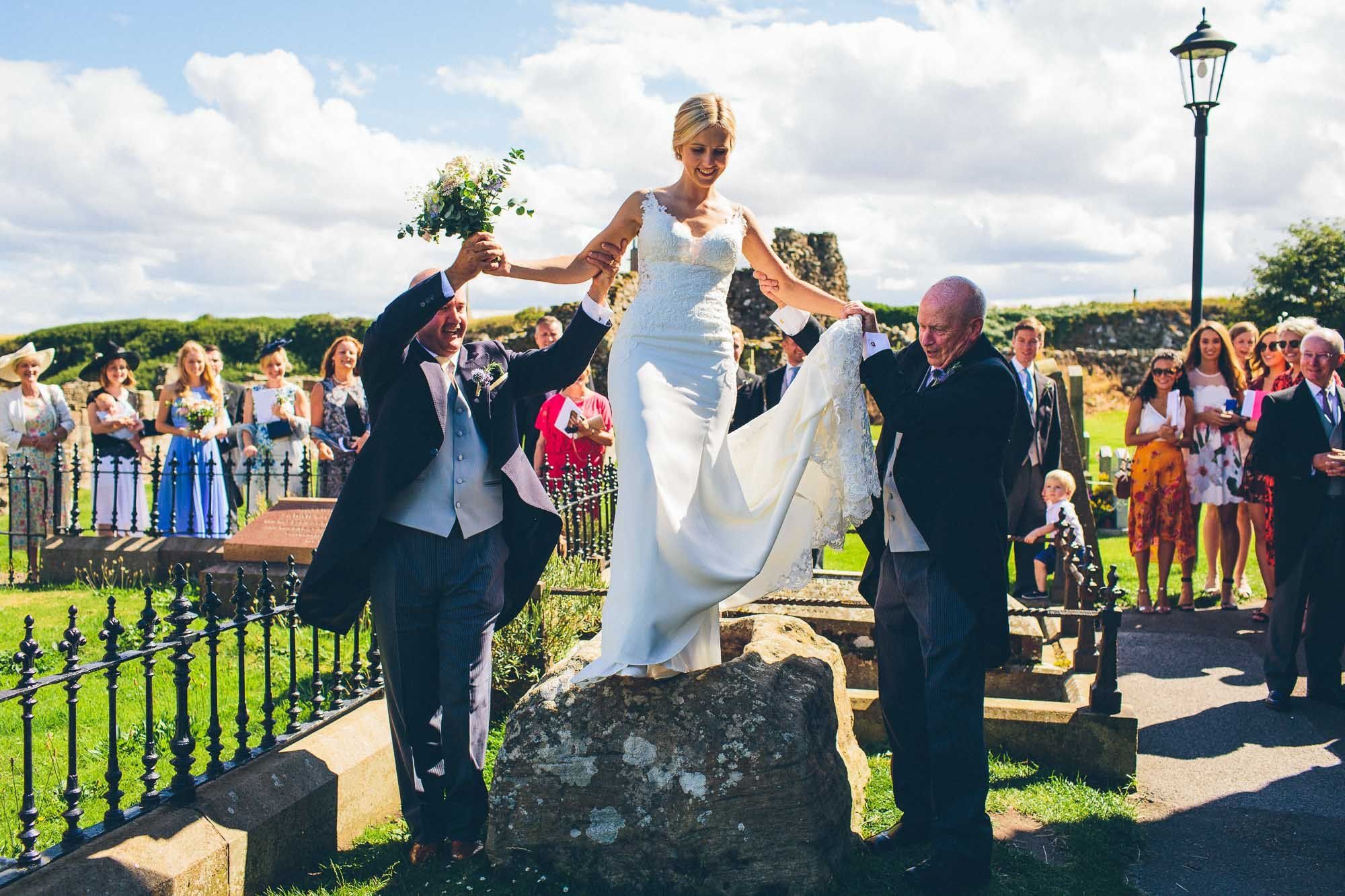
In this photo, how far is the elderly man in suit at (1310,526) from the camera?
679 centimetres

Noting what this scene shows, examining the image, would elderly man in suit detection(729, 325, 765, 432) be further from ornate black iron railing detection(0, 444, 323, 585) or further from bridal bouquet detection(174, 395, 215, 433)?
bridal bouquet detection(174, 395, 215, 433)

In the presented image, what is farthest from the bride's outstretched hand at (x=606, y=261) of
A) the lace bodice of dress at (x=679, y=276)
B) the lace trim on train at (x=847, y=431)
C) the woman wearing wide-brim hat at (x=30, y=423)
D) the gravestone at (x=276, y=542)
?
the woman wearing wide-brim hat at (x=30, y=423)

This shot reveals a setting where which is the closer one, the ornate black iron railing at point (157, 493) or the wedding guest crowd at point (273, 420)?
the ornate black iron railing at point (157, 493)

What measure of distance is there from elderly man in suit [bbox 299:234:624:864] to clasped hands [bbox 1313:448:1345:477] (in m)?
5.01

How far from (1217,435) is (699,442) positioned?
7.04 metres

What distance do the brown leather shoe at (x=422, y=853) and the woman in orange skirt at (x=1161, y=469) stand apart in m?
7.18

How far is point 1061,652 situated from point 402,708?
4.80 m

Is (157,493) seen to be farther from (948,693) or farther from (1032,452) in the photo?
(948,693)

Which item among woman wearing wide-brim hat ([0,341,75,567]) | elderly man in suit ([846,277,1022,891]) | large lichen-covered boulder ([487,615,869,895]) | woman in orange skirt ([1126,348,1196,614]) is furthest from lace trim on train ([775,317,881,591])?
woman wearing wide-brim hat ([0,341,75,567])

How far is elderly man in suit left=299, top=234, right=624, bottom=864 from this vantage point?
4.25 meters

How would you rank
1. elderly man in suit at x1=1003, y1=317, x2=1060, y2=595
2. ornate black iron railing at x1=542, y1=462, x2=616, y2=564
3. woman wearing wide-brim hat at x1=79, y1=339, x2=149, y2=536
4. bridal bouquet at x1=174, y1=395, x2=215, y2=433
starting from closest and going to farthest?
ornate black iron railing at x1=542, y1=462, x2=616, y2=564, elderly man in suit at x1=1003, y1=317, x2=1060, y2=595, bridal bouquet at x1=174, y1=395, x2=215, y2=433, woman wearing wide-brim hat at x1=79, y1=339, x2=149, y2=536

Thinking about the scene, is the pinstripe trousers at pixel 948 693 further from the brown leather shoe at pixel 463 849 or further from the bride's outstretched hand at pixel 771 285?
the brown leather shoe at pixel 463 849

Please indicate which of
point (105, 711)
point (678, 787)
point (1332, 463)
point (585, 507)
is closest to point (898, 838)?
point (678, 787)

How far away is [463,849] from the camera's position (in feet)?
14.3
